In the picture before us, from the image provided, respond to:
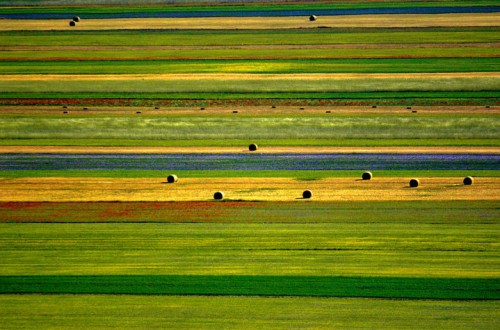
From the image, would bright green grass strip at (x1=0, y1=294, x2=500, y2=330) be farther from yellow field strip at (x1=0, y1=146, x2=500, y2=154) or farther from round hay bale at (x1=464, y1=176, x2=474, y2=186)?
yellow field strip at (x1=0, y1=146, x2=500, y2=154)

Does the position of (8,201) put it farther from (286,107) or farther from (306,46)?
(306,46)

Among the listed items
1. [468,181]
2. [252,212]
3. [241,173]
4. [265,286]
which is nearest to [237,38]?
[241,173]

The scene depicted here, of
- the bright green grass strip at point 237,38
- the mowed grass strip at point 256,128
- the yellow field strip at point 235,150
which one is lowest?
the yellow field strip at point 235,150

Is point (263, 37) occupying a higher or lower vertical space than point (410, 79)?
higher

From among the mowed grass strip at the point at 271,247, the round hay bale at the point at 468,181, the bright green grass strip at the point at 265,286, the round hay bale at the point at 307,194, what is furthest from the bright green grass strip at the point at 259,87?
the bright green grass strip at the point at 265,286

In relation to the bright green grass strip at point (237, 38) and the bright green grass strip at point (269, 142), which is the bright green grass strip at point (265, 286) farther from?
the bright green grass strip at point (237, 38)

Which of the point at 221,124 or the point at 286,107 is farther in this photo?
the point at 286,107

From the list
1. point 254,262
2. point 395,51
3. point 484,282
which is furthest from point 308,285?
Answer: point 395,51
